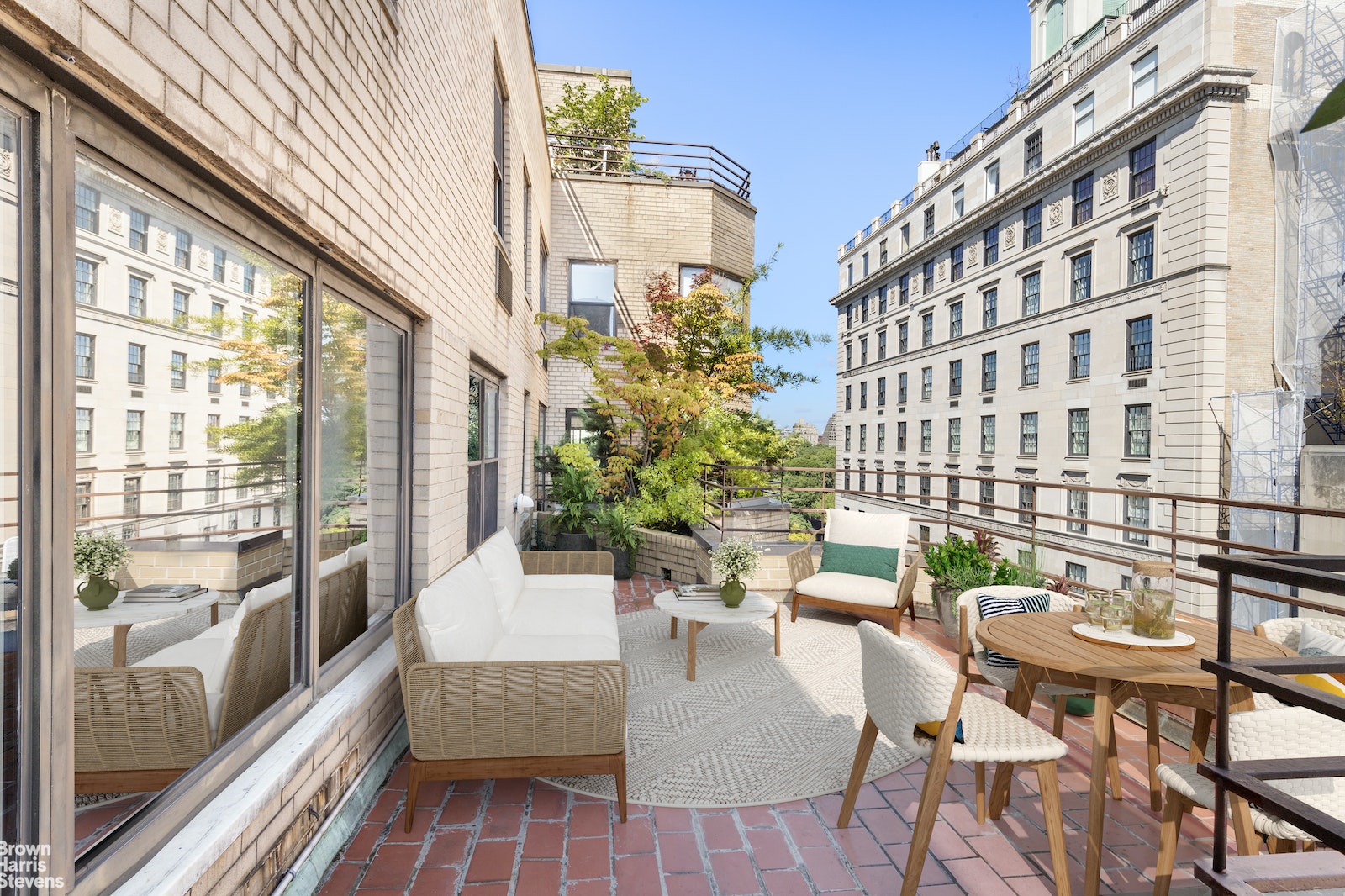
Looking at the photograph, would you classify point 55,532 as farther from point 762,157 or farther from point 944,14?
point 944,14

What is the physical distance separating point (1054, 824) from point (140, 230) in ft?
10.8

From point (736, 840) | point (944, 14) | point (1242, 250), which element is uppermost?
point (944, 14)

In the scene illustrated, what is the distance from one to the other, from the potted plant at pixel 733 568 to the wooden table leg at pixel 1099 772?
8.50ft

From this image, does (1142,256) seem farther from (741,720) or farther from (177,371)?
(177,371)

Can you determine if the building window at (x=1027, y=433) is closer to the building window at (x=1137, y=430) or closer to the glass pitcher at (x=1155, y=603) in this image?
the building window at (x=1137, y=430)

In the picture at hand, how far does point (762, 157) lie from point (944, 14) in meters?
15.9

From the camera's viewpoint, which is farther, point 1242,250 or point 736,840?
point 1242,250

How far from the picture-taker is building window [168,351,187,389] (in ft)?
5.36

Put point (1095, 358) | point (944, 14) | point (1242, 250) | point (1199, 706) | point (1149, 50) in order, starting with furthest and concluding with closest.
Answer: point (944, 14) < point (1095, 358) < point (1149, 50) < point (1242, 250) < point (1199, 706)

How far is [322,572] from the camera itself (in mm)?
2615

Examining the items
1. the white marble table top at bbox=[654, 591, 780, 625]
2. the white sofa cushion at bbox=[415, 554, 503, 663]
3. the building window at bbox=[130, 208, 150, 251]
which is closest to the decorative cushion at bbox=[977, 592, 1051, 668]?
the white marble table top at bbox=[654, 591, 780, 625]

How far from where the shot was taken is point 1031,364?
2230 cm

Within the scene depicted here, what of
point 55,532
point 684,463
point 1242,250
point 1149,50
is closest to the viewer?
point 55,532

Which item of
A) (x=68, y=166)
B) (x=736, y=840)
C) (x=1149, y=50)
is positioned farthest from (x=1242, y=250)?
(x=68, y=166)
